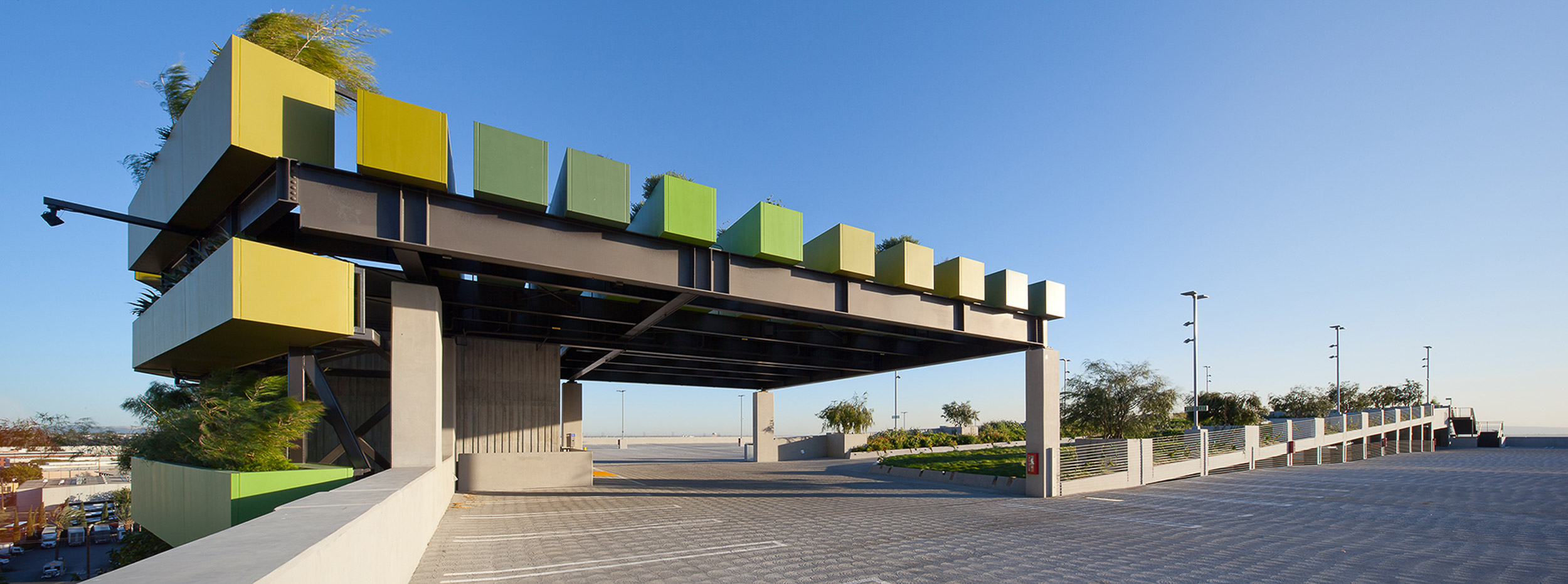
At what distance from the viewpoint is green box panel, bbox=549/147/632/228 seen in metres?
10.8

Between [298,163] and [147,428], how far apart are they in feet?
36.8

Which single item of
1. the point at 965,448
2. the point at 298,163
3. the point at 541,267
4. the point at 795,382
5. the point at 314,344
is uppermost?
the point at 298,163

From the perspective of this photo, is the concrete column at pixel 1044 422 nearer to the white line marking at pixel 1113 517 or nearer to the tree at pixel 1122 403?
the white line marking at pixel 1113 517

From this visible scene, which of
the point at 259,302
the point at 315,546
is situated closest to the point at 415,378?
the point at 259,302

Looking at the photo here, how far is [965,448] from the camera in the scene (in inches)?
1522

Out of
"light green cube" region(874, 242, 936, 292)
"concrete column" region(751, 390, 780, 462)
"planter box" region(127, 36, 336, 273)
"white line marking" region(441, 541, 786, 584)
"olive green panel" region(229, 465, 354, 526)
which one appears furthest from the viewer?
"concrete column" region(751, 390, 780, 462)

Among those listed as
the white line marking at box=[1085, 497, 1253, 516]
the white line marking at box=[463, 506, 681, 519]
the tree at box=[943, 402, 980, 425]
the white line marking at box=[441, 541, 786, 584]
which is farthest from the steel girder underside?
the tree at box=[943, 402, 980, 425]

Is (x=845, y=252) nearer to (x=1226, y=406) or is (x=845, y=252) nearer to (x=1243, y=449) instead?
(x=1243, y=449)

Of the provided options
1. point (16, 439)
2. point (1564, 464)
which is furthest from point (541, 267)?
point (16, 439)

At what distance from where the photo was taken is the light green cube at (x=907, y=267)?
15.6 meters

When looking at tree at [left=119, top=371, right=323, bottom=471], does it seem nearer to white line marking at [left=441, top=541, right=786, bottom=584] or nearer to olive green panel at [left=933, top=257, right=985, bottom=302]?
white line marking at [left=441, top=541, right=786, bottom=584]

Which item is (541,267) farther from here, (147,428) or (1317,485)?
(1317,485)

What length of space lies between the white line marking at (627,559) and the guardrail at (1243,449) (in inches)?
444

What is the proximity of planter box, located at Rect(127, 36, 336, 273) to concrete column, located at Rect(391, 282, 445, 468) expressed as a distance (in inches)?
102
